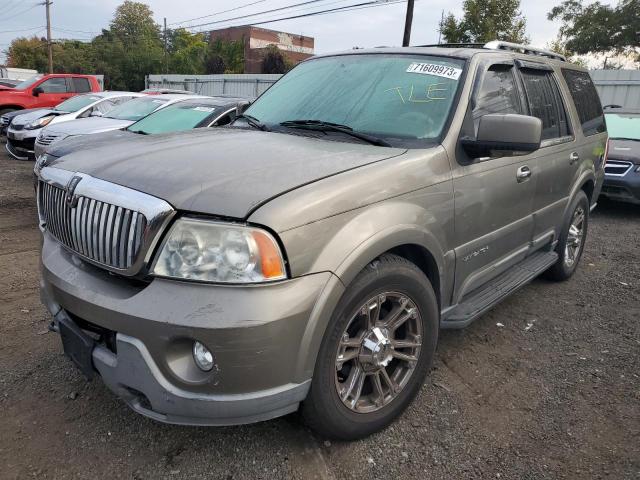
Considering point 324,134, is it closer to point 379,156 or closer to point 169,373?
point 379,156

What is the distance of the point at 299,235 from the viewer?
1944mm

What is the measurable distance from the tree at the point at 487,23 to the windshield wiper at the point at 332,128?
78.7ft

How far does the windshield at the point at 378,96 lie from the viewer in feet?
9.30

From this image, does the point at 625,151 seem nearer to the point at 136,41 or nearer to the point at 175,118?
the point at 175,118

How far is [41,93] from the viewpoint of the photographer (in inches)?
587

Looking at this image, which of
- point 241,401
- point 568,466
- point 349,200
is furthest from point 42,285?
point 568,466

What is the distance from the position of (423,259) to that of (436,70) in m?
1.19

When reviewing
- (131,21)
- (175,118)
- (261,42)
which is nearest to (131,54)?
(261,42)

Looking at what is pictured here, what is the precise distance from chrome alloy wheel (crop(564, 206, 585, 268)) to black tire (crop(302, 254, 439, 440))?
2586mm

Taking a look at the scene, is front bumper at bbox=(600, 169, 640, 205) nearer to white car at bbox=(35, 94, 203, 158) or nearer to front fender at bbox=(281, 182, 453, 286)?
front fender at bbox=(281, 182, 453, 286)

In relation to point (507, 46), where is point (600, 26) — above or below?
above

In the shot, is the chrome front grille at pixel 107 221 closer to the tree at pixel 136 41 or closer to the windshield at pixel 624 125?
the windshield at pixel 624 125

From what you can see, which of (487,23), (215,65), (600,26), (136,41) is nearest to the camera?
(487,23)

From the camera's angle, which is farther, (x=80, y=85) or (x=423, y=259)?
(x=80, y=85)
